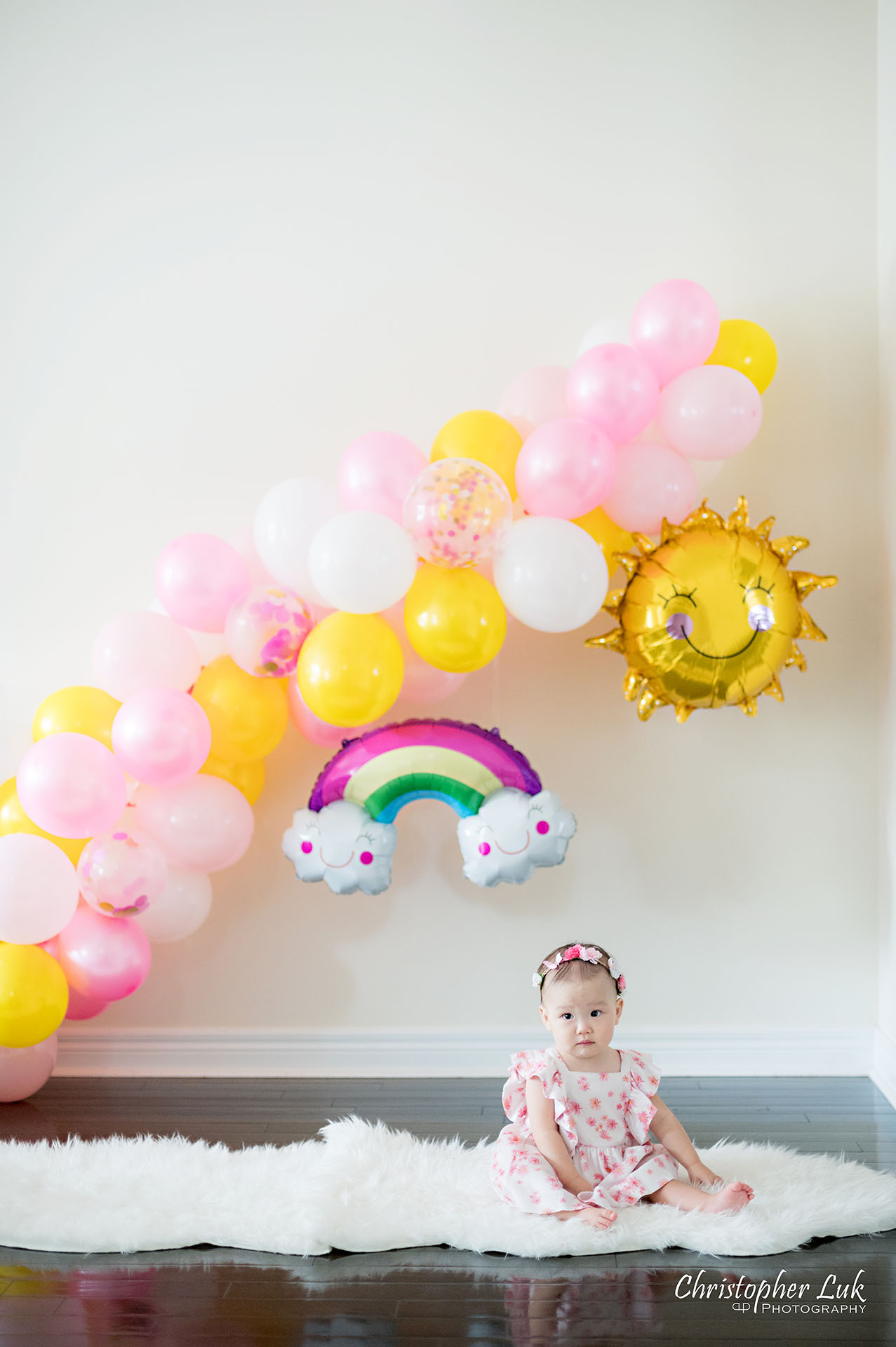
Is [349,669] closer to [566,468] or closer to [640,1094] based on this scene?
[566,468]

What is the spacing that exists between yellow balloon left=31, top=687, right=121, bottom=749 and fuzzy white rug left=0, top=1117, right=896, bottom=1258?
0.91m

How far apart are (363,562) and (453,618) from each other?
232 millimetres

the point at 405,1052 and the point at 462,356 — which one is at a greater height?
the point at 462,356

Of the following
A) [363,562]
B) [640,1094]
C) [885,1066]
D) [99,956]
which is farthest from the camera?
[885,1066]

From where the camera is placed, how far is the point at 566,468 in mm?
2455

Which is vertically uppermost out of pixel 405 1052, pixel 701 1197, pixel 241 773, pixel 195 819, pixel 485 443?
pixel 485 443

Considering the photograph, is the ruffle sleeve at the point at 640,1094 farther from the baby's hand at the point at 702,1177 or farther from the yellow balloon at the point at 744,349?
the yellow balloon at the point at 744,349

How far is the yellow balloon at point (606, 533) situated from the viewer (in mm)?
2645

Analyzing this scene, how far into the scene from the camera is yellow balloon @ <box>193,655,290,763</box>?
259 centimetres

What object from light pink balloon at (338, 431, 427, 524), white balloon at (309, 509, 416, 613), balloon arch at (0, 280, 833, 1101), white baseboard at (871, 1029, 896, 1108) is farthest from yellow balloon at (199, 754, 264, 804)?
white baseboard at (871, 1029, 896, 1108)

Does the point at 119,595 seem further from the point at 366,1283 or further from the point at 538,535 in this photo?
the point at 366,1283

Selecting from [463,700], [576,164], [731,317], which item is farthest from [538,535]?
[576,164]

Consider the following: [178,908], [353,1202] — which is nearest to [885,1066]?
[353,1202]

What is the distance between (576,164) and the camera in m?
3.00
